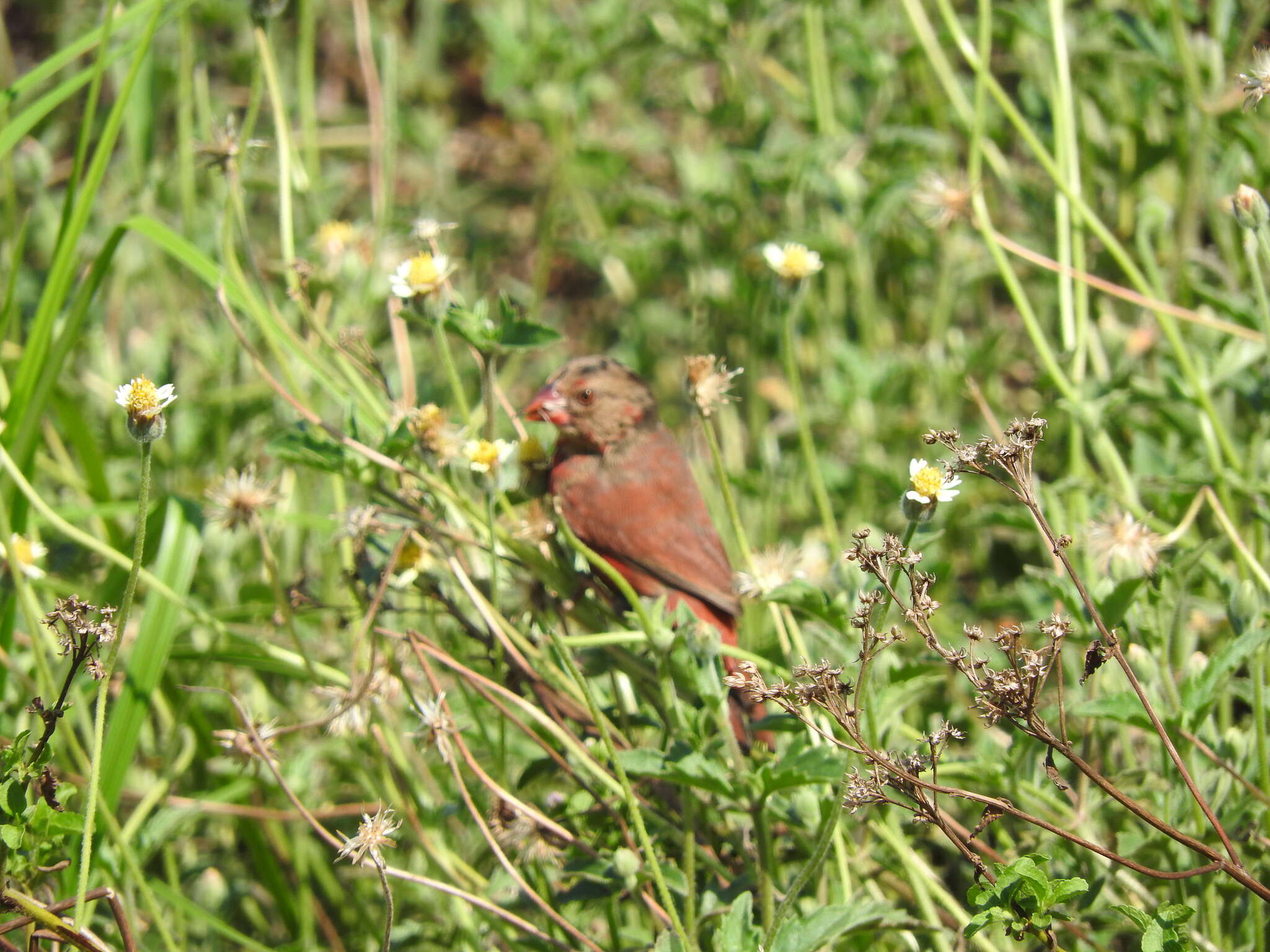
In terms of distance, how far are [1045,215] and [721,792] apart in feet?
6.97

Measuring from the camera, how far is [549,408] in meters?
2.87

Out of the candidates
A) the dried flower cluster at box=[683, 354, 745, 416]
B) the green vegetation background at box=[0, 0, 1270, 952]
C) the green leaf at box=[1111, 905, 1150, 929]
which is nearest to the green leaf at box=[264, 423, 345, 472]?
the green vegetation background at box=[0, 0, 1270, 952]

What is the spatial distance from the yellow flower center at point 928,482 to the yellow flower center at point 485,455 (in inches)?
27.6

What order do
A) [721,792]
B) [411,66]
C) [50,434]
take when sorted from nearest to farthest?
[721,792], [50,434], [411,66]

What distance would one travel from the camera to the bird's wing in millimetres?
2793

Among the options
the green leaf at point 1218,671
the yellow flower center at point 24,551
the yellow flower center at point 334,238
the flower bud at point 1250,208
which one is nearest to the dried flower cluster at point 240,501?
the yellow flower center at point 24,551

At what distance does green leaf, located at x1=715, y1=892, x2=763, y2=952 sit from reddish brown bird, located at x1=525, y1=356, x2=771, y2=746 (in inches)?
41.7

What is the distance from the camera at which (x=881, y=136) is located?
11.4 feet

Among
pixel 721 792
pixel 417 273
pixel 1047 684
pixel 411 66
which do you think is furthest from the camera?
pixel 411 66

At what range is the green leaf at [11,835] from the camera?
1.51 m

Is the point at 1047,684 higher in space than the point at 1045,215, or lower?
lower

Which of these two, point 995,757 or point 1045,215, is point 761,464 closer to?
point 1045,215

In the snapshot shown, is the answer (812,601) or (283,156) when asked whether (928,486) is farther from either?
(283,156)

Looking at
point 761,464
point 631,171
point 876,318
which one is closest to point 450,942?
point 761,464
